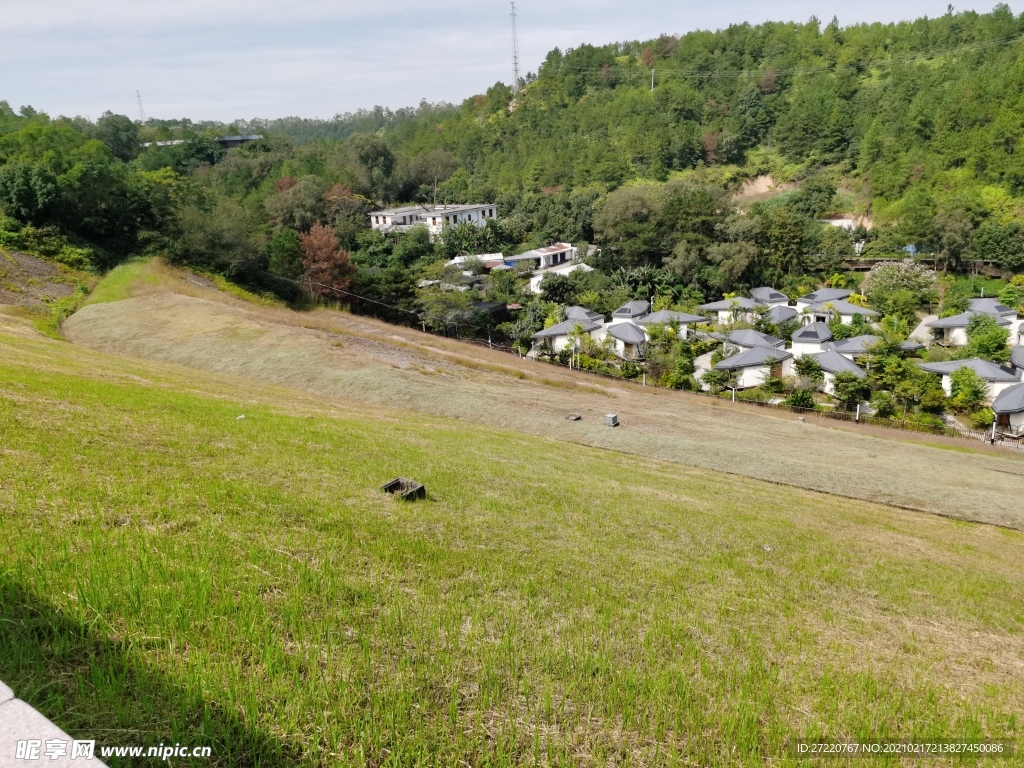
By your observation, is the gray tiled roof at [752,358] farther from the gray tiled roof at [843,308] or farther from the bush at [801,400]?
the gray tiled roof at [843,308]

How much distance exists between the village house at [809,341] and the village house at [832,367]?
2.85m

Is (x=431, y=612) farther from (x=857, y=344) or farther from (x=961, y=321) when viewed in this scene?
(x=961, y=321)

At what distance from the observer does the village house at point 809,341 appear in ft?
135

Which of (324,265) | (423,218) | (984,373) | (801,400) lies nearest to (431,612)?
(801,400)

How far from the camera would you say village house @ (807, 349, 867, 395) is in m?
36.1

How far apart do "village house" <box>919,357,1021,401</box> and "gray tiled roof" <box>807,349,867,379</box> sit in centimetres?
373

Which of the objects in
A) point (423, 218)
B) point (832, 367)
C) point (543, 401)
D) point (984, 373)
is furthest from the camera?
point (423, 218)

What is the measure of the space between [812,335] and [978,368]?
9125 mm

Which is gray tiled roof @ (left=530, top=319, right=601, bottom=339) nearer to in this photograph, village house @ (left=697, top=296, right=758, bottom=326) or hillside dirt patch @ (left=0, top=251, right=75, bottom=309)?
village house @ (left=697, top=296, right=758, bottom=326)

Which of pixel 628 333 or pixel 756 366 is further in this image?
pixel 628 333

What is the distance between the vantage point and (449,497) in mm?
10992

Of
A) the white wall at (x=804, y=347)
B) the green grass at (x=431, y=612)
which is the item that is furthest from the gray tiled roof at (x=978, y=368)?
the green grass at (x=431, y=612)

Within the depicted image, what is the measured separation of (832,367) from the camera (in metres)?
36.8

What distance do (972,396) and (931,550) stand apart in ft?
82.0
